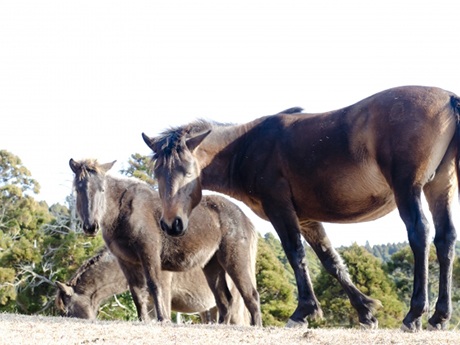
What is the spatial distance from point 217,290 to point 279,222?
5.74 meters


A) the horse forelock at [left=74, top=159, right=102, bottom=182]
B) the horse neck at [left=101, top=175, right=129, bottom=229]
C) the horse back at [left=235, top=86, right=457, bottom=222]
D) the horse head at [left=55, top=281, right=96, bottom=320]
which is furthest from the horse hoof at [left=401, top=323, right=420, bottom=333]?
the horse head at [left=55, top=281, right=96, bottom=320]

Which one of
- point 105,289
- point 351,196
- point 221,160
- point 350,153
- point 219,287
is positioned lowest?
point 105,289

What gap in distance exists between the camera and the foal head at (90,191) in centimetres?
1320

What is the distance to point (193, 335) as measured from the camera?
7707mm

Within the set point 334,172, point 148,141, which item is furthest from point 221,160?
point 334,172

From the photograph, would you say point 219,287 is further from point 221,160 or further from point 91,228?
point 221,160

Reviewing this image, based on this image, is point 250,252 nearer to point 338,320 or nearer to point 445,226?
point 445,226

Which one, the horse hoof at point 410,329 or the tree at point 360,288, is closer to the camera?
the horse hoof at point 410,329

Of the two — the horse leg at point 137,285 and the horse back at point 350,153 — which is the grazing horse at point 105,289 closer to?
the horse leg at point 137,285

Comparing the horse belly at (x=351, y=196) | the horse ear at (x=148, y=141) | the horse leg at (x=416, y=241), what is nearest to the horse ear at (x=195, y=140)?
the horse ear at (x=148, y=141)

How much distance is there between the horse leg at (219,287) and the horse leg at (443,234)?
21.8 feet

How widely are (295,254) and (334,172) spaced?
109 centimetres

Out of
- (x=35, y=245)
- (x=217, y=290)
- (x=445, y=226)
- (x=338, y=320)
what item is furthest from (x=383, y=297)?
(x=445, y=226)

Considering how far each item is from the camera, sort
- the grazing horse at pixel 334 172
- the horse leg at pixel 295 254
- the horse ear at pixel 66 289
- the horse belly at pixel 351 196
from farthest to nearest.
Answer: the horse ear at pixel 66 289
the horse leg at pixel 295 254
the horse belly at pixel 351 196
the grazing horse at pixel 334 172
